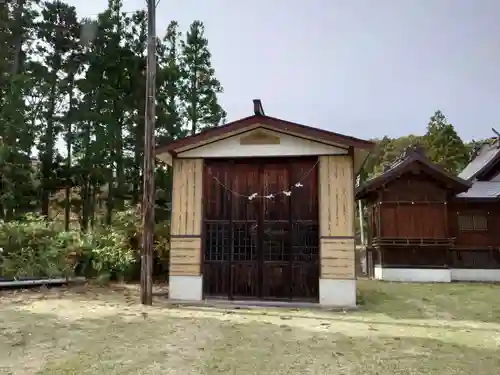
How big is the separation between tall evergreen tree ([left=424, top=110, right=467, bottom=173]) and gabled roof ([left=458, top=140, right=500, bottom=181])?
7.45 m

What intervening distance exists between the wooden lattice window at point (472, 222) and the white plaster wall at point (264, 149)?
7.26m

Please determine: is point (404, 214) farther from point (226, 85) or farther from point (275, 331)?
point (226, 85)

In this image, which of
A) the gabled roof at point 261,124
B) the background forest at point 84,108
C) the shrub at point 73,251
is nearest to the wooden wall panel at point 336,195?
the gabled roof at point 261,124

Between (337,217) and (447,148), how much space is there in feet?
69.8

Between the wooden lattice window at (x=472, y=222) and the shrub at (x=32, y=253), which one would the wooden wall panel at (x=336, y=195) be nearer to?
the shrub at (x=32, y=253)

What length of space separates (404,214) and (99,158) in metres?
11.5

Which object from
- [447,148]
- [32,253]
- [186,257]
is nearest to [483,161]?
[447,148]

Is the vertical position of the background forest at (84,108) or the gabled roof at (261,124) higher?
the background forest at (84,108)

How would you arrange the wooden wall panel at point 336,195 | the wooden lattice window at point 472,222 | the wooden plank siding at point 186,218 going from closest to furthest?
the wooden wall panel at point 336,195
the wooden plank siding at point 186,218
the wooden lattice window at point 472,222

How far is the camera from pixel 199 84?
19.5 m

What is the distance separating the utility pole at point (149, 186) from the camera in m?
7.64

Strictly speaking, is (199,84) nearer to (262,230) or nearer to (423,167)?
(423,167)

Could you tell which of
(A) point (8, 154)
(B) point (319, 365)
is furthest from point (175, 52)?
(B) point (319, 365)

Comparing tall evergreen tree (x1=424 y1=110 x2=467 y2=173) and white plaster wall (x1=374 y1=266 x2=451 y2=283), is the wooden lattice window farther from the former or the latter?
tall evergreen tree (x1=424 y1=110 x2=467 y2=173)
